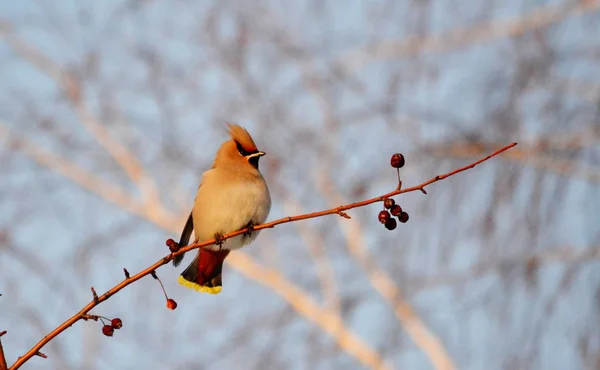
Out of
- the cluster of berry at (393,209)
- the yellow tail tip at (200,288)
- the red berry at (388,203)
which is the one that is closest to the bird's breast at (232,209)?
the yellow tail tip at (200,288)

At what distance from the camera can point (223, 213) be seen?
366cm

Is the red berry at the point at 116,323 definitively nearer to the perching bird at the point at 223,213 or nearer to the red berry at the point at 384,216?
the red berry at the point at 384,216

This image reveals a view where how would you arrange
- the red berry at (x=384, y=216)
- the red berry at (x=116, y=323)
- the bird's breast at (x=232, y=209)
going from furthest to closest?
the bird's breast at (x=232, y=209)
the red berry at (x=384, y=216)
the red berry at (x=116, y=323)

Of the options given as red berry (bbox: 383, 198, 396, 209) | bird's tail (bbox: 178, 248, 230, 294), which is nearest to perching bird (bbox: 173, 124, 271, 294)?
bird's tail (bbox: 178, 248, 230, 294)

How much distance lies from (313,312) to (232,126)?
8.14 feet

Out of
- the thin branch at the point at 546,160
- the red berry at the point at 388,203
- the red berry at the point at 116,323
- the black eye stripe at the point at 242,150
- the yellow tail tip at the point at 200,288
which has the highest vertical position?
the thin branch at the point at 546,160

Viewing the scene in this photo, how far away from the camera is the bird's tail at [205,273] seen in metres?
3.69

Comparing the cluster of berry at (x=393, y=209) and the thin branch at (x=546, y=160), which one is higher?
the thin branch at (x=546, y=160)

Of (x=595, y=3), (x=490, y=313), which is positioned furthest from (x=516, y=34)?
(x=490, y=313)

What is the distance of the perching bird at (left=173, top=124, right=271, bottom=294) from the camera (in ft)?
11.9

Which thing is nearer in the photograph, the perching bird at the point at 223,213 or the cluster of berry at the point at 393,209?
the cluster of berry at the point at 393,209

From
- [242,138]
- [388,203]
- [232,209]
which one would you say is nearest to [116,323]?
[388,203]

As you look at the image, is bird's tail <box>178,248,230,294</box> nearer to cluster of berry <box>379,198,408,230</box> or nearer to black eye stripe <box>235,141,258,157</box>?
A: black eye stripe <box>235,141,258,157</box>

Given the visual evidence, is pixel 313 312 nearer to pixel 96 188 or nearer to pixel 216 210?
pixel 96 188
